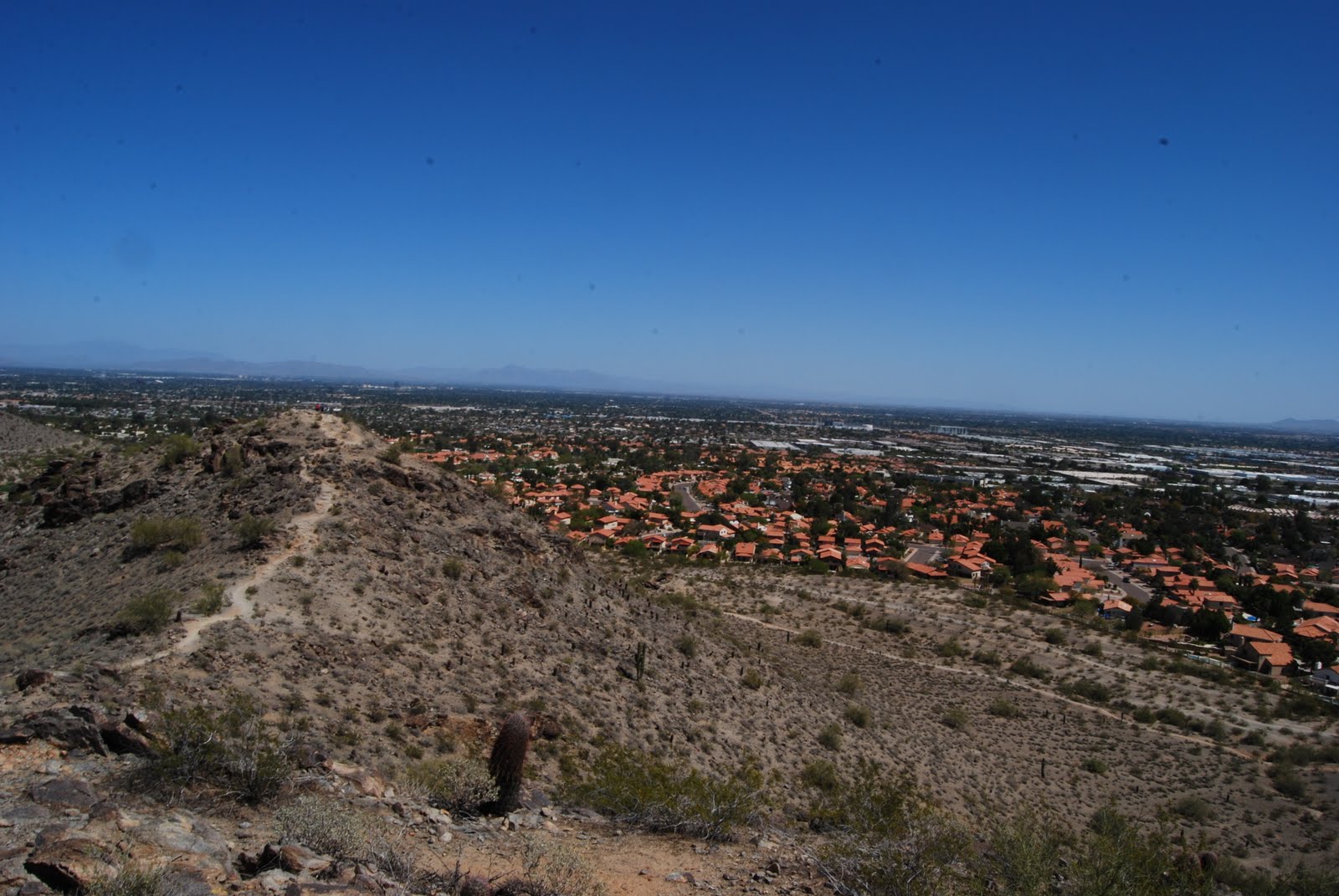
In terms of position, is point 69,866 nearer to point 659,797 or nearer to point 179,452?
point 659,797

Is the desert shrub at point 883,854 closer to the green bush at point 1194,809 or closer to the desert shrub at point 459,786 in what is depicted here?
the desert shrub at point 459,786

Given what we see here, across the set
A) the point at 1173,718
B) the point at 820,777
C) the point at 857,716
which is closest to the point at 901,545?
the point at 1173,718

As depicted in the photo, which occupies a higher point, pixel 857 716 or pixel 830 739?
pixel 830 739

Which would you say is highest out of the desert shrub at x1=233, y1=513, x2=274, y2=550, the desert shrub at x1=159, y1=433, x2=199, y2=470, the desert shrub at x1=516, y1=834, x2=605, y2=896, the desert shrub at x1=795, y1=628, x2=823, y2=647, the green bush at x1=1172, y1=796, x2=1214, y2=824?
the desert shrub at x1=159, y1=433, x2=199, y2=470

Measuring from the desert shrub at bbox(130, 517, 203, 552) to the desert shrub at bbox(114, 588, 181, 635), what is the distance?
141 inches

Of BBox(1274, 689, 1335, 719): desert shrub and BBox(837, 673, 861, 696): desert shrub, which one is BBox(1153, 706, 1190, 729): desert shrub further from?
BBox(837, 673, 861, 696): desert shrub

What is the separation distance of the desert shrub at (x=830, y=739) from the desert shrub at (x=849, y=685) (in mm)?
4308

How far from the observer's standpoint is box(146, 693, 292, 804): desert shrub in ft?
22.6

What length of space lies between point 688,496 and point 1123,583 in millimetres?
34024

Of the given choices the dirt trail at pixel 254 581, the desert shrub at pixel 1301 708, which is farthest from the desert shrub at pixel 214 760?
the desert shrub at pixel 1301 708

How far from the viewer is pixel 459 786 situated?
26.6 ft

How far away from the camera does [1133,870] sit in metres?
7.31

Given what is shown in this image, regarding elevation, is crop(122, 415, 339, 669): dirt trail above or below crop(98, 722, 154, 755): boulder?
above

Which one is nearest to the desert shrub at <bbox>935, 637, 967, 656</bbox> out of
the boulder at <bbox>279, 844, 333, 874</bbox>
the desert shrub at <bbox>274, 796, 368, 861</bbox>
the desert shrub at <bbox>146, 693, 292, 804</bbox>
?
the desert shrub at <bbox>146, 693, 292, 804</bbox>
